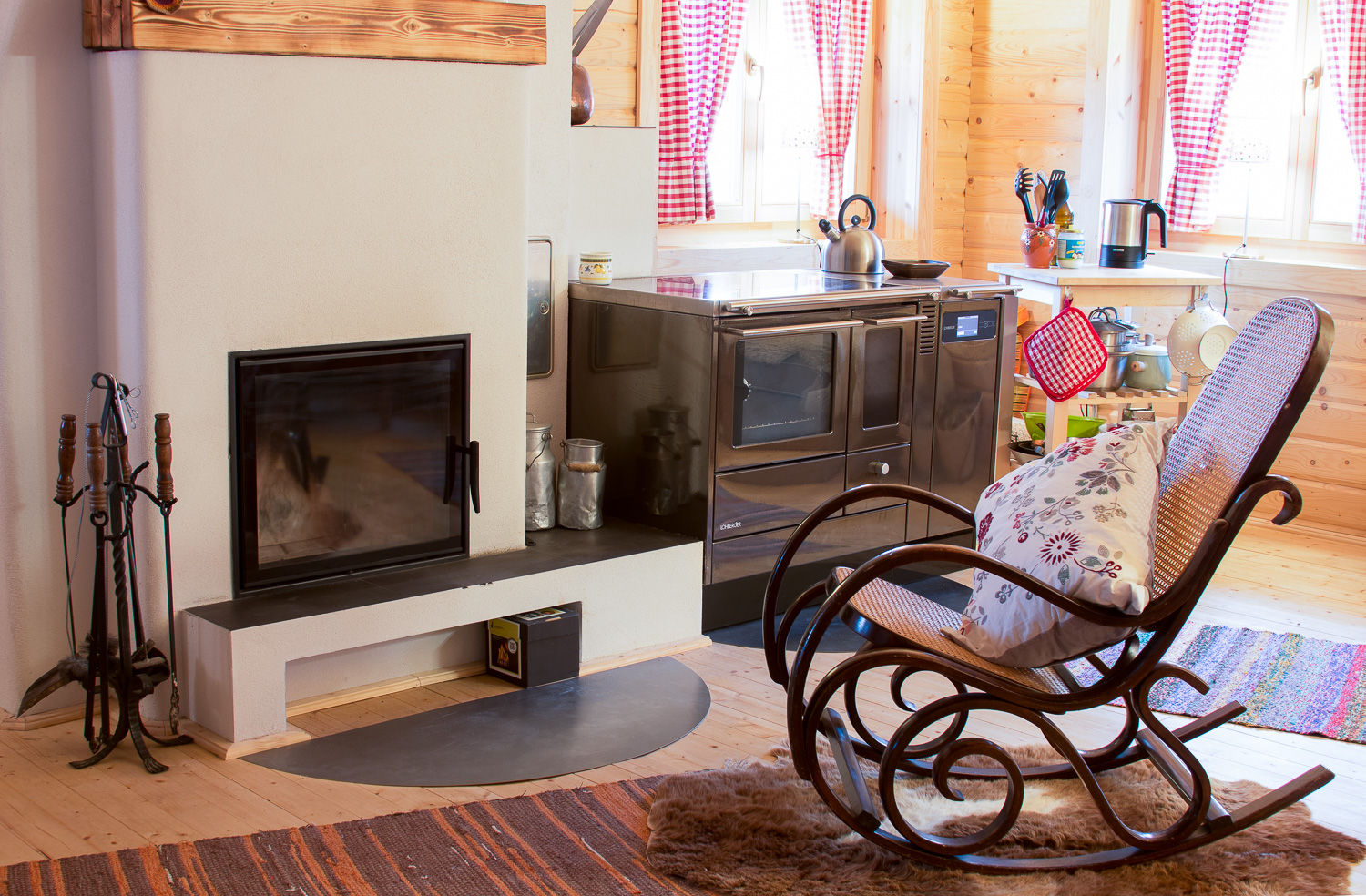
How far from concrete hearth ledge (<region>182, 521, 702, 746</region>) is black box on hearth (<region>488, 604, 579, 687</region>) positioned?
0.04 metres

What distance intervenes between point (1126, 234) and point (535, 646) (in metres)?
2.47

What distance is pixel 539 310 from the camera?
12.0 ft

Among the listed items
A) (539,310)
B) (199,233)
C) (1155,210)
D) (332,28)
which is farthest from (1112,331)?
(199,233)

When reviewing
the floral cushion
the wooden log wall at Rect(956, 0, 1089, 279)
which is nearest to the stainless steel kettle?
the wooden log wall at Rect(956, 0, 1089, 279)

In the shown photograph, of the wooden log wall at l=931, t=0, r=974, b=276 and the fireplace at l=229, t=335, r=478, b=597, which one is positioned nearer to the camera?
the fireplace at l=229, t=335, r=478, b=597

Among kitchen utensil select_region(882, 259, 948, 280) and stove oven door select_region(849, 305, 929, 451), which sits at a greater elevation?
kitchen utensil select_region(882, 259, 948, 280)

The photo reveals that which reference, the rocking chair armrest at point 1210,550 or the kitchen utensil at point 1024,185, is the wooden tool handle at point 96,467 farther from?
the kitchen utensil at point 1024,185

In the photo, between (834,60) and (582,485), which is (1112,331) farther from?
(582,485)

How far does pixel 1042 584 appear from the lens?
2172 millimetres

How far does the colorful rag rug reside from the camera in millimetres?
3076

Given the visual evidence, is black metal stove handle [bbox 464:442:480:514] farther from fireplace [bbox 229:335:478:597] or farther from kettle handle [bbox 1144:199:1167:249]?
kettle handle [bbox 1144:199:1167:249]

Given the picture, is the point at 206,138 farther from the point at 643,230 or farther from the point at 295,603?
the point at 643,230

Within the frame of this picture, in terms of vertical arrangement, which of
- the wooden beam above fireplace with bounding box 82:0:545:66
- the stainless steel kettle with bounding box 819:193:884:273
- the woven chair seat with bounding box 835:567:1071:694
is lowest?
the woven chair seat with bounding box 835:567:1071:694

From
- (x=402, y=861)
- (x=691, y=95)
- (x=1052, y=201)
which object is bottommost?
(x=402, y=861)
